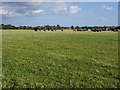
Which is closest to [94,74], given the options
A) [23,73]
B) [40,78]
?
[40,78]

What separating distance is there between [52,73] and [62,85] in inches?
108

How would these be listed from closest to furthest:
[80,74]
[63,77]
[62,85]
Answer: [62,85]
[63,77]
[80,74]

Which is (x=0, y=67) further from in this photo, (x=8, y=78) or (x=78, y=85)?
(x=78, y=85)

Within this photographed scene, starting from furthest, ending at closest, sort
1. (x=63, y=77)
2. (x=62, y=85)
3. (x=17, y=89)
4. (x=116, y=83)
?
(x=63, y=77) < (x=116, y=83) < (x=62, y=85) < (x=17, y=89)

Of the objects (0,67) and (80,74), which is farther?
(0,67)

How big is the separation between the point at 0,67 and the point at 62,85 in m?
6.78

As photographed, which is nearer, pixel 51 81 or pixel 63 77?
pixel 51 81

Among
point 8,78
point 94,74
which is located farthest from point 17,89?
point 94,74

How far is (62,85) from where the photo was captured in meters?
11.4

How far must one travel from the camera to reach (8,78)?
12.5m

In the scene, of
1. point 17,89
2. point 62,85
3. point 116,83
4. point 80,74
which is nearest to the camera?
point 17,89

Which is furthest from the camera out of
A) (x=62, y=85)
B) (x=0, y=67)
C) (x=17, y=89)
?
(x=0, y=67)

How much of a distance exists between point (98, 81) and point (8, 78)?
6077 mm

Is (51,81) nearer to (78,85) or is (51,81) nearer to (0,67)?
(78,85)
